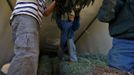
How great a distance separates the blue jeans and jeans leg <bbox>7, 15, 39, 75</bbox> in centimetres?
48

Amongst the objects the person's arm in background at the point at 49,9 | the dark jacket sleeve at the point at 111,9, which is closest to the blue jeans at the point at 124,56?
the dark jacket sleeve at the point at 111,9

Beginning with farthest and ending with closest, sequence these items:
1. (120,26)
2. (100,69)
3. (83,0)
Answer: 1. (83,0)
2. (100,69)
3. (120,26)

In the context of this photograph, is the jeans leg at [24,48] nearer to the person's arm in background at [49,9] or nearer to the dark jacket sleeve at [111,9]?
the person's arm in background at [49,9]

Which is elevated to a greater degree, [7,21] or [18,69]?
[7,21]

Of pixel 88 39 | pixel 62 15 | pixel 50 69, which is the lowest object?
pixel 50 69

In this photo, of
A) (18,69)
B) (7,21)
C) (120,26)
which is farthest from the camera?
(7,21)

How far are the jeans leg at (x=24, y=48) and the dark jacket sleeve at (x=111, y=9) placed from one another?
1.50 feet

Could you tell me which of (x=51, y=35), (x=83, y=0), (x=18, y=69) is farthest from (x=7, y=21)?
(x=18, y=69)

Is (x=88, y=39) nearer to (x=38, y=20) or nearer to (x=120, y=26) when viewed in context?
(x=120, y=26)

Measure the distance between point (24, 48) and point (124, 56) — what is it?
0.59 metres

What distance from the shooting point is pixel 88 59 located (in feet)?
7.60

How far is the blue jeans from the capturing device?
5.64 ft

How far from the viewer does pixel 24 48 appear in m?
1.52

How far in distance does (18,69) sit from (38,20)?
1.00ft
